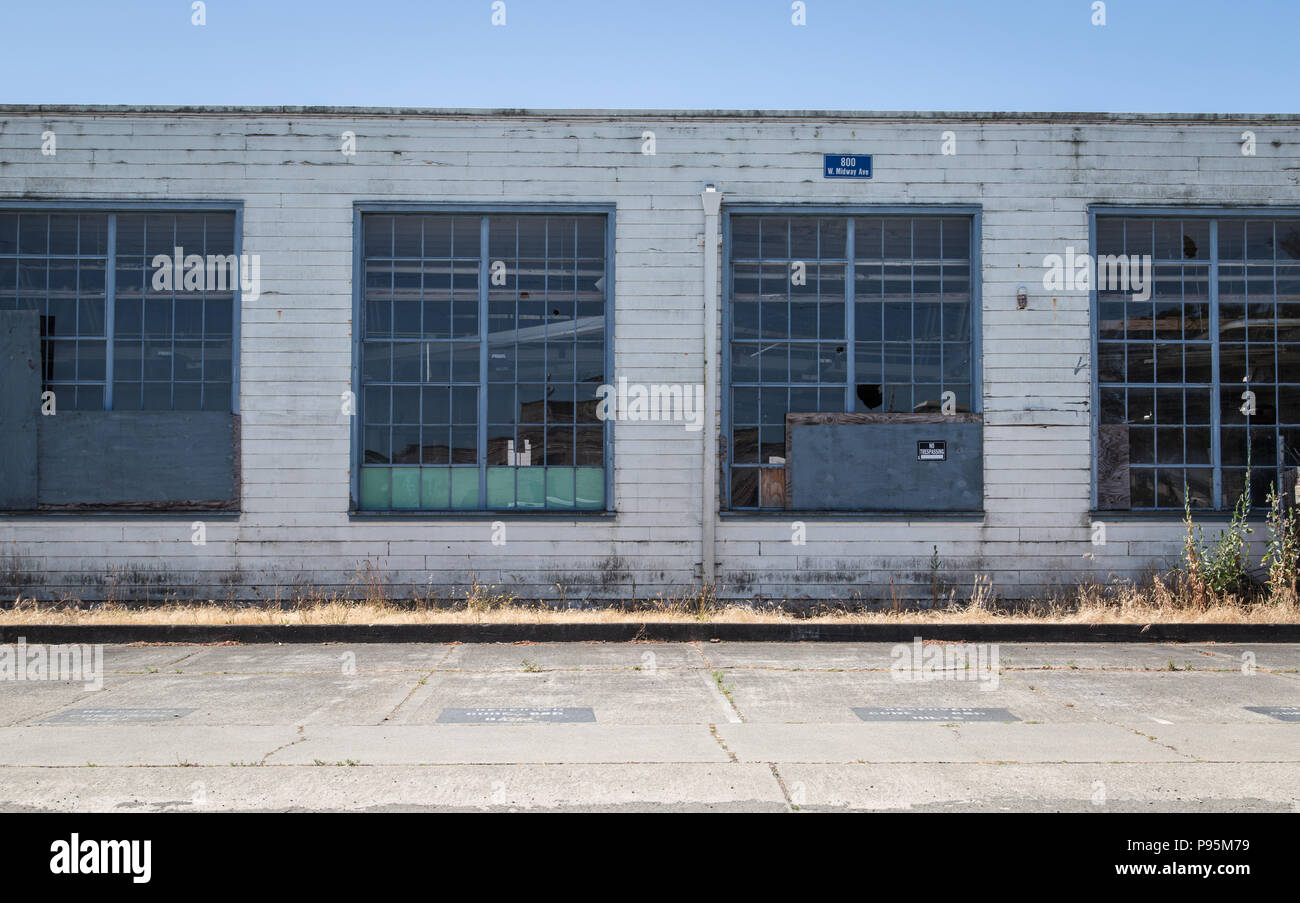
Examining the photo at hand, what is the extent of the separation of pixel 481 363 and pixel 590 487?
1.96 metres

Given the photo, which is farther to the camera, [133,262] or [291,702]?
[133,262]

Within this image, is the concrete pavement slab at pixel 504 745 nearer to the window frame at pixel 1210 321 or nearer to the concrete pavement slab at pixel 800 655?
the concrete pavement slab at pixel 800 655

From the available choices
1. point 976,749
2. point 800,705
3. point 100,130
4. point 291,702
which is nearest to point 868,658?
point 800,705

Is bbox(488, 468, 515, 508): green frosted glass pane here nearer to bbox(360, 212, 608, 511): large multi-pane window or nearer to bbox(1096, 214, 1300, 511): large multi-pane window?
bbox(360, 212, 608, 511): large multi-pane window

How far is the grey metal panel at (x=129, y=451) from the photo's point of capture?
42.7 ft

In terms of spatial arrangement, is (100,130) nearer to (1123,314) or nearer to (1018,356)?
(1018,356)

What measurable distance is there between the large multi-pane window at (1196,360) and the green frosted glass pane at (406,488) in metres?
8.08

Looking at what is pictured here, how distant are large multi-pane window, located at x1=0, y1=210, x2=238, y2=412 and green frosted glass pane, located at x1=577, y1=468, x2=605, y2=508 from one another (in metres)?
4.20

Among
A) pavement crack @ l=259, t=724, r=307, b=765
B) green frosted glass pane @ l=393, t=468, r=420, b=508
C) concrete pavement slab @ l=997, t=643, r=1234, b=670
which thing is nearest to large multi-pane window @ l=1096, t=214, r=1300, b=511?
concrete pavement slab @ l=997, t=643, r=1234, b=670

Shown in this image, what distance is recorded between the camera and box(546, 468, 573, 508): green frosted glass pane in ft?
43.5

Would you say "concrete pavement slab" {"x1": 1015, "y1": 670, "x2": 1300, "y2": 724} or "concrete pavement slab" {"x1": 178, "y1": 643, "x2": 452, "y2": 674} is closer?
"concrete pavement slab" {"x1": 1015, "y1": 670, "x2": 1300, "y2": 724}

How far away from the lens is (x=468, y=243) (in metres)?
13.4

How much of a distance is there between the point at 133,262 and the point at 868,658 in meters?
Result: 9.53

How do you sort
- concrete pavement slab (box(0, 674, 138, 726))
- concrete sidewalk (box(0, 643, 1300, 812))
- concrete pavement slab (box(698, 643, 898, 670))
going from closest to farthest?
concrete sidewalk (box(0, 643, 1300, 812))
concrete pavement slab (box(0, 674, 138, 726))
concrete pavement slab (box(698, 643, 898, 670))
